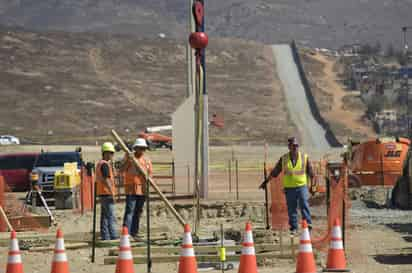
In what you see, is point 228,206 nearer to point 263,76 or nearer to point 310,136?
point 310,136

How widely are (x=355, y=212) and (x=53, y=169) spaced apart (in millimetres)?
10125

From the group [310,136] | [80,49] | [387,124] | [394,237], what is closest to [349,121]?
[387,124]

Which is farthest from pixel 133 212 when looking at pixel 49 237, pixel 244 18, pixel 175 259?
pixel 244 18

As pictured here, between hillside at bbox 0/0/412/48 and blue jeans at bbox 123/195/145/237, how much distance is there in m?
143

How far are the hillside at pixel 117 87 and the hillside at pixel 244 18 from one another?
59.6m

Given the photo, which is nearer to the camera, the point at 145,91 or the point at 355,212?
the point at 355,212

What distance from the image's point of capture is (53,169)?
31750 millimetres

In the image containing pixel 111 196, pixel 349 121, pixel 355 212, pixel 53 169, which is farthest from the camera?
pixel 349 121

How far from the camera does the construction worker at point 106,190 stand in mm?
18688

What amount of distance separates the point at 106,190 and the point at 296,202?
123 inches

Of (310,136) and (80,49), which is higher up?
(80,49)

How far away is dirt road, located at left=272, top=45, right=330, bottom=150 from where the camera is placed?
7364cm

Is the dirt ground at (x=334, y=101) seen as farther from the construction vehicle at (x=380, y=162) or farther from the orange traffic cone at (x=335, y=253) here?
the orange traffic cone at (x=335, y=253)

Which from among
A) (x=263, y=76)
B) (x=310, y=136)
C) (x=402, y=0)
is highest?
(x=402, y=0)
